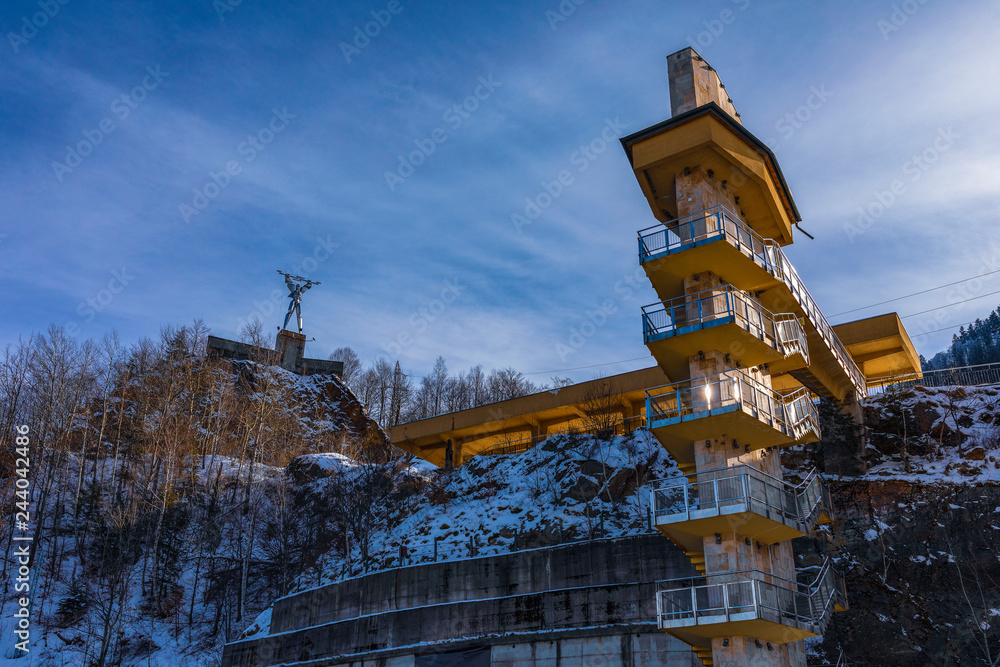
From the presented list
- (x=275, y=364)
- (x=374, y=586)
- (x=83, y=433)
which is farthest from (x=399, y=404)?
(x=374, y=586)

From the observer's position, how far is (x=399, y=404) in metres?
74.3

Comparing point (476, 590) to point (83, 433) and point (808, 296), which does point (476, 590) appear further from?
point (83, 433)

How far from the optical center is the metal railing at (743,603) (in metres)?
19.1

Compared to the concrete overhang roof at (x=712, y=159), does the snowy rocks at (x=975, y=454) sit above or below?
below

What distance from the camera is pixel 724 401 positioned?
71.7ft

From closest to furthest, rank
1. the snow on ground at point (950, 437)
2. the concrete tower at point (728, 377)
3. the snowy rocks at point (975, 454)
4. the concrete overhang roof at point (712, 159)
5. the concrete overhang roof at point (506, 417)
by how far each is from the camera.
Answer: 1. the concrete tower at point (728, 377)
2. the concrete overhang roof at point (712, 159)
3. the snow on ground at point (950, 437)
4. the snowy rocks at point (975, 454)
5. the concrete overhang roof at point (506, 417)

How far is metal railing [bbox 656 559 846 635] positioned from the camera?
62.8 feet

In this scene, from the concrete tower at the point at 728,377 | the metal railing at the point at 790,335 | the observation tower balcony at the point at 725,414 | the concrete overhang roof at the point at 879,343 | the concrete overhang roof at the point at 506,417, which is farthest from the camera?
the concrete overhang roof at the point at 506,417

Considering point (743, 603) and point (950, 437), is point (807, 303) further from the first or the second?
point (743, 603)

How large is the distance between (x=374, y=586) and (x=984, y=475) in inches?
949

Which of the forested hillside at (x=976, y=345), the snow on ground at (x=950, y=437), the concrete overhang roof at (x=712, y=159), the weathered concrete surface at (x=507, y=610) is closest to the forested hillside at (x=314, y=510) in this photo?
the snow on ground at (x=950, y=437)

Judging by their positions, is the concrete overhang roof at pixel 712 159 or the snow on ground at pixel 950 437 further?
the snow on ground at pixel 950 437

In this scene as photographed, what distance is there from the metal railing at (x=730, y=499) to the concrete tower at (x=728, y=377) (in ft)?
0.17

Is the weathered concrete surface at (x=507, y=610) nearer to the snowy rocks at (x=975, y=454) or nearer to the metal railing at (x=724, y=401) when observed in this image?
the metal railing at (x=724, y=401)
